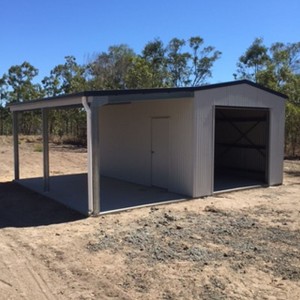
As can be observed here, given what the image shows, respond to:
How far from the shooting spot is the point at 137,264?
18.6ft

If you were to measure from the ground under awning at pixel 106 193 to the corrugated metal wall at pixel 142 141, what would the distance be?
1.31 ft

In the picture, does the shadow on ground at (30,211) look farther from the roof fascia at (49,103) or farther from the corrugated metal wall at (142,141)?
the corrugated metal wall at (142,141)

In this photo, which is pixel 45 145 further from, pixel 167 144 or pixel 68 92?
pixel 68 92

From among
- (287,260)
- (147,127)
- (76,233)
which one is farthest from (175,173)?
(287,260)

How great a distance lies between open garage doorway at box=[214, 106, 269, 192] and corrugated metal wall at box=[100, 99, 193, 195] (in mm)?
2075

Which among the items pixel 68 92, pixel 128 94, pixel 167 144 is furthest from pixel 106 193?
pixel 68 92

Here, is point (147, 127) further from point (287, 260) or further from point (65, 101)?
point (287, 260)

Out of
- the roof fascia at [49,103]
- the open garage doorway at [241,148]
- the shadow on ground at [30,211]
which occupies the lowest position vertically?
the shadow on ground at [30,211]

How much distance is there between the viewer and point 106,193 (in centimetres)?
1108

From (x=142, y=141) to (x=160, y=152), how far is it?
1.03 m

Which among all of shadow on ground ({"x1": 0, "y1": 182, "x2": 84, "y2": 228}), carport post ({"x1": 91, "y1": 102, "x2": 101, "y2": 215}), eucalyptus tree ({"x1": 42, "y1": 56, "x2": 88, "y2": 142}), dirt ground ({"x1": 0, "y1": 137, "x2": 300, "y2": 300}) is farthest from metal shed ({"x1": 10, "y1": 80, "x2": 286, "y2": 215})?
eucalyptus tree ({"x1": 42, "y1": 56, "x2": 88, "y2": 142})

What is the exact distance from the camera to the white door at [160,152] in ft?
37.9

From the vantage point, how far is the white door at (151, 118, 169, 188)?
1155 centimetres

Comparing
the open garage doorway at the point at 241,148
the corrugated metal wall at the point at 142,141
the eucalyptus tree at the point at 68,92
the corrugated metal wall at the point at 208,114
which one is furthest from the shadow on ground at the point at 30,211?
the eucalyptus tree at the point at 68,92
